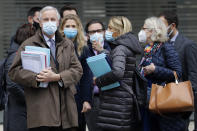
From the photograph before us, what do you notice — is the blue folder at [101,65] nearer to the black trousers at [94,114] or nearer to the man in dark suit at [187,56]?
the black trousers at [94,114]

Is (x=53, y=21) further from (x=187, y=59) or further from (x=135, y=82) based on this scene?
(x=187, y=59)

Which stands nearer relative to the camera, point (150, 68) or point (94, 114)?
point (150, 68)

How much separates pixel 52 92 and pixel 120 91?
2.88ft

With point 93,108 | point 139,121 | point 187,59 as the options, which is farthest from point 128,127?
point 187,59

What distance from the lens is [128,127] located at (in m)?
5.50

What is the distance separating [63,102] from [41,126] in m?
0.34

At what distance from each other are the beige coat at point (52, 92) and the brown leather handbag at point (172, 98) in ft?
3.25

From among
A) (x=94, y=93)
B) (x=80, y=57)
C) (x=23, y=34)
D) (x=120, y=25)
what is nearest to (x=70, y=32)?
(x=80, y=57)

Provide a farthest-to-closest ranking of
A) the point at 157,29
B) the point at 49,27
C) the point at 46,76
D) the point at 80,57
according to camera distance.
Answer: the point at 80,57 → the point at 157,29 → the point at 49,27 → the point at 46,76

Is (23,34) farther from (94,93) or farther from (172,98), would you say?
(172,98)

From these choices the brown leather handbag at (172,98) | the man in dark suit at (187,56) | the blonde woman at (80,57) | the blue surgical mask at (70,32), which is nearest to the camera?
the brown leather handbag at (172,98)

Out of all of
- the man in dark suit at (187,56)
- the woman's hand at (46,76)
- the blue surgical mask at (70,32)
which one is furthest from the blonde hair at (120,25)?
the woman's hand at (46,76)

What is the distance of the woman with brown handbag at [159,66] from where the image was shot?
5.73 meters

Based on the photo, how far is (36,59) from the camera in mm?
4898
